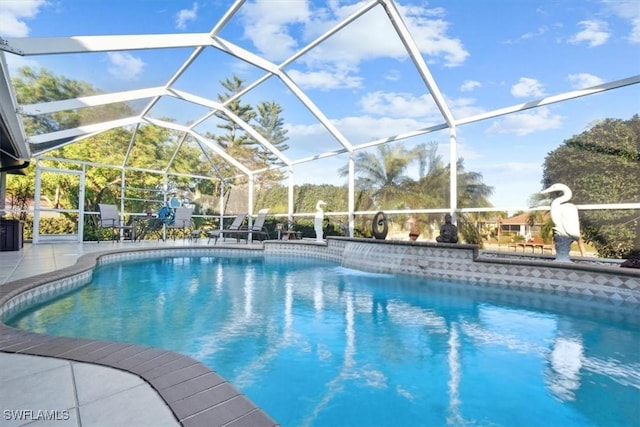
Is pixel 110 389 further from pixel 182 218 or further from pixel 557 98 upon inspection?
pixel 182 218

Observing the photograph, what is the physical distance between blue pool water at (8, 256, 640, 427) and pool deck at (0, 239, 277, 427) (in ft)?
2.07

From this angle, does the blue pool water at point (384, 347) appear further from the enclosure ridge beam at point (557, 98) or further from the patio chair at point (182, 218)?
the patio chair at point (182, 218)

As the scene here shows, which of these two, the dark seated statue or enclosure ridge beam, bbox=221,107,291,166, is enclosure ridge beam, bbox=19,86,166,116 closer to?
enclosure ridge beam, bbox=221,107,291,166

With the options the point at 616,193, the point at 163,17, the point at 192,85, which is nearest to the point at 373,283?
the point at 616,193

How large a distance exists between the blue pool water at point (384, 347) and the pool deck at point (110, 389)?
63cm

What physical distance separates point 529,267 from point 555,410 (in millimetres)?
4379

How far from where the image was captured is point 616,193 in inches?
251

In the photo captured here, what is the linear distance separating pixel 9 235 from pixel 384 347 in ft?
30.4

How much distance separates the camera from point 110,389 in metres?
1.65

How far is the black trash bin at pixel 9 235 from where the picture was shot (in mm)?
7902

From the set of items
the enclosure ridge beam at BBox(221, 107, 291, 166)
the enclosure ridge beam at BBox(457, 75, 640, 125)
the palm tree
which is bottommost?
the palm tree

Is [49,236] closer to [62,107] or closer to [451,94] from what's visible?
[62,107]

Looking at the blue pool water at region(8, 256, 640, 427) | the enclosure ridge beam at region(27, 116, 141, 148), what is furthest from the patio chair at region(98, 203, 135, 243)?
the blue pool water at region(8, 256, 640, 427)

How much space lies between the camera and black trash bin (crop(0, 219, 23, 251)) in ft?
25.9
